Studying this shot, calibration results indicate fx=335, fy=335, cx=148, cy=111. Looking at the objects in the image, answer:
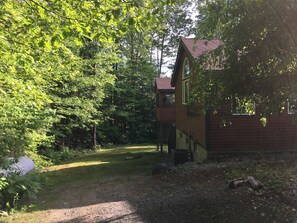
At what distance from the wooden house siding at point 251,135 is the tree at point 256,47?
675 centimetres

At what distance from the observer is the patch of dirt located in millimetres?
6250

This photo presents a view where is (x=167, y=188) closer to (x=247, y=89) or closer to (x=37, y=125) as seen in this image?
(x=247, y=89)

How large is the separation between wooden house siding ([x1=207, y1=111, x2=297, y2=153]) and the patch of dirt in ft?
5.90

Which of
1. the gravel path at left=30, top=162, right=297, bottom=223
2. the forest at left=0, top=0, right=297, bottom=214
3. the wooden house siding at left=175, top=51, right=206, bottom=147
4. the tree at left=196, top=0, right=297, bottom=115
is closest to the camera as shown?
the forest at left=0, top=0, right=297, bottom=214

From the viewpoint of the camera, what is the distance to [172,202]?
25.2ft

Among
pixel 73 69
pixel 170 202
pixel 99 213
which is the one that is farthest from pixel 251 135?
A: pixel 73 69

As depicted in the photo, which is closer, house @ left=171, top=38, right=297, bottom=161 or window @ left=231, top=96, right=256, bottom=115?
window @ left=231, top=96, right=256, bottom=115

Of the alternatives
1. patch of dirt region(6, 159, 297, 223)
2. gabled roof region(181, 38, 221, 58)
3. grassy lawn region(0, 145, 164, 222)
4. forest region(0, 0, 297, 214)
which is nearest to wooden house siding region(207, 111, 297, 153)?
patch of dirt region(6, 159, 297, 223)

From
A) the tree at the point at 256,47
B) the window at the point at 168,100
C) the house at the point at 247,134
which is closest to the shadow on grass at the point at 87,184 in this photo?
the house at the point at 247,134

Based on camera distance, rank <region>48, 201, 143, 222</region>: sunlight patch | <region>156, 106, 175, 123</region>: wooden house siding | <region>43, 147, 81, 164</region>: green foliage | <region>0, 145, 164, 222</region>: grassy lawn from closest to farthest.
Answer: <region>48, 201, 143, 222</region>: sunlight patch < <region>0, 145, 164, 222</region>: grassy lawn < <region>43, 147, 81, 164</region>: green foliage < <region>156, 106, 175, 123</region>: wooden house siding

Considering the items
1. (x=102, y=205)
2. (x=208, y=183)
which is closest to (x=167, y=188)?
(x=208, y=183)

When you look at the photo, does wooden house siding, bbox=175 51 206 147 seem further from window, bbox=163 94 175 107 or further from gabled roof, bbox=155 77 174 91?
gabled roof, bbox=155 77 174 91

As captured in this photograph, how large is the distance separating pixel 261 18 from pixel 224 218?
3528 millimetres

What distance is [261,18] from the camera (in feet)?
16.1
